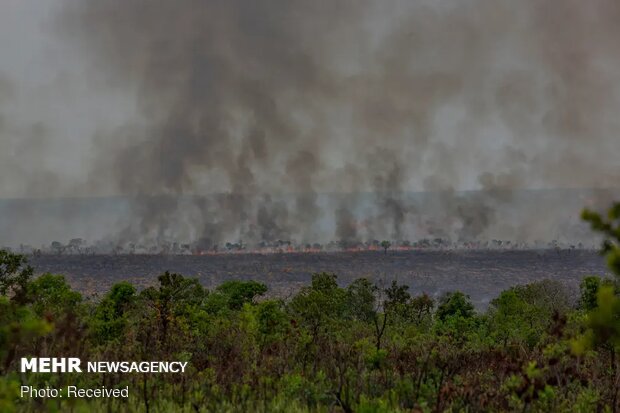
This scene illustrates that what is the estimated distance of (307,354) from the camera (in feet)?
50.6

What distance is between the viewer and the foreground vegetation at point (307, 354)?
31.7ft

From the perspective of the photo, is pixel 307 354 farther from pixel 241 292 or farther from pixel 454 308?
pixel 454 308

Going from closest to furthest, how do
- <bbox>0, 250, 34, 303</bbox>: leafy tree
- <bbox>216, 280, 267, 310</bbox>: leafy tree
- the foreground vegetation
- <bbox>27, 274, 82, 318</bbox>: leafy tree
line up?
the foreground vegetation < <bbox>27, 274, 82, 318</bbox>: leafy tree < <bbox>0, 250, 34, 303</bbox>: leafy tree < <bbox>216, 280, 267, 310</bbox>: leafy tree

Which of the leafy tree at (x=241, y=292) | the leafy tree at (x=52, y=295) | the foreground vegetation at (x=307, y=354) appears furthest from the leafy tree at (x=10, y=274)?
the leafy tree at (x=241, y=292)

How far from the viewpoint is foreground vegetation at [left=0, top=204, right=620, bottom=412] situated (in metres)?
9.68

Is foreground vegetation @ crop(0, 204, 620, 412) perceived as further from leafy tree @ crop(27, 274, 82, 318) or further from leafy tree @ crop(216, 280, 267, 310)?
leafy tree @ crop(216, 280, 267, 310)

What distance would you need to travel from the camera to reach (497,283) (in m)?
159

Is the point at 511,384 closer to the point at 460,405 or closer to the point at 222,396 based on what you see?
the point at 460,405

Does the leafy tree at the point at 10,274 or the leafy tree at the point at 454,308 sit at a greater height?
the leafy tree at the point at 10,274

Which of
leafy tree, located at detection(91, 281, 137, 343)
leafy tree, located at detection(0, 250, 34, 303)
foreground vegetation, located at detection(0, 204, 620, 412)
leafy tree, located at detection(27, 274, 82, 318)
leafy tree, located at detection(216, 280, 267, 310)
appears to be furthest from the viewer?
leafy tree, located at detection(216, 280, 267, 310)

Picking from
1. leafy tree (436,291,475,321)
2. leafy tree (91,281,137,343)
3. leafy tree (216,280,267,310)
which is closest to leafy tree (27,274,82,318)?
leafy tree (91,281,137,343)

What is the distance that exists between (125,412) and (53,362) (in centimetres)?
222

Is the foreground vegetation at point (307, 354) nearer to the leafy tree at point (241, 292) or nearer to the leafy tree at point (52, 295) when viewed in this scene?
the leafy tree at point (52, 295)

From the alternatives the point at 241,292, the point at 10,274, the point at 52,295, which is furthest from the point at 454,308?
Answer: the point at 10,274
